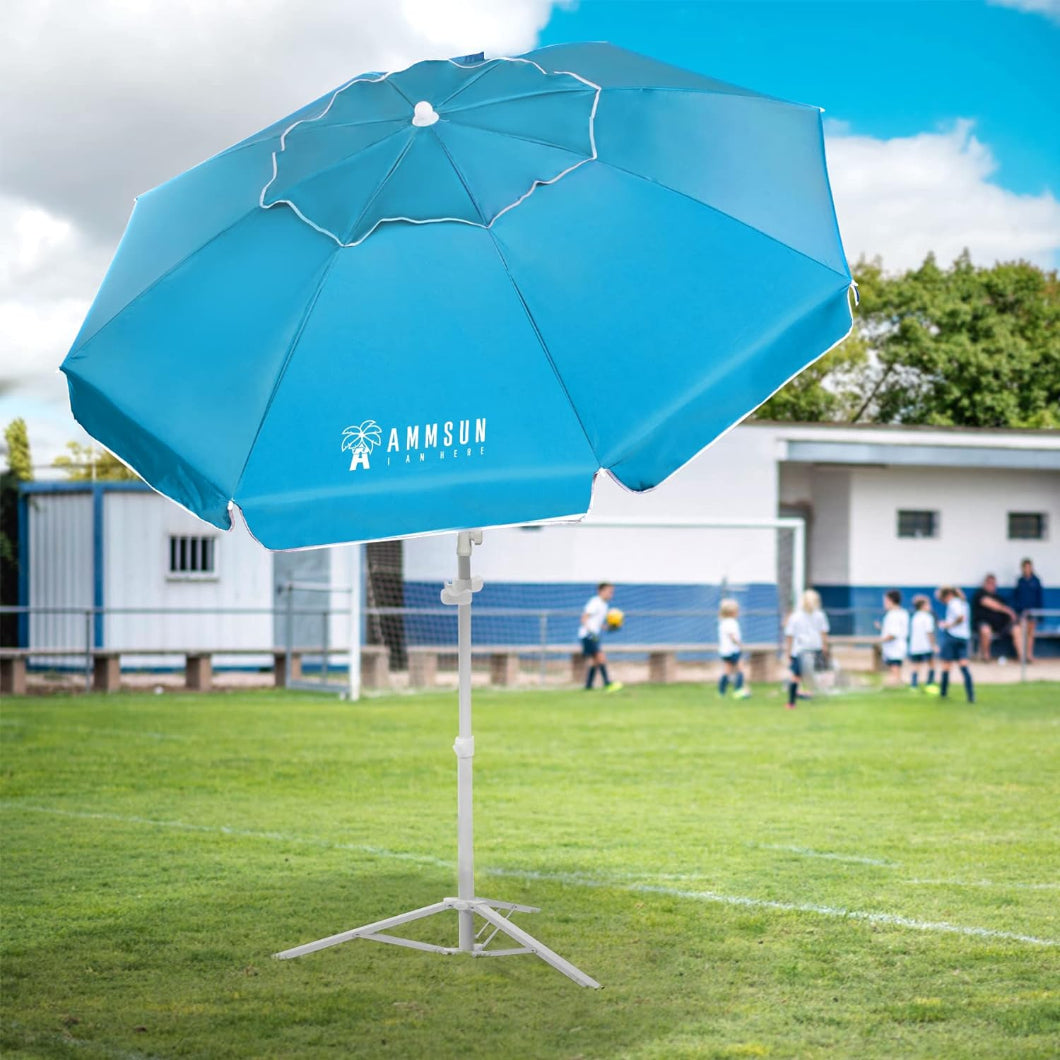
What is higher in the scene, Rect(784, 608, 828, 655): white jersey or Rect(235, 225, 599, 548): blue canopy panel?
Rect(235, 225, 599, 548): blue canopy panel

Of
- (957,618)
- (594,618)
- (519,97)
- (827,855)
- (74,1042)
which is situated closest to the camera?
(74,1042)

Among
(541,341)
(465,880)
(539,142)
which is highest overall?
(539,142)

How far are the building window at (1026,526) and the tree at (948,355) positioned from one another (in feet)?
61.4

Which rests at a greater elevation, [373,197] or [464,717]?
[373,197]

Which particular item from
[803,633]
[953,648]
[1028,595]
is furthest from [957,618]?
[1028,595]

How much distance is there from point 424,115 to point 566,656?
1910 centimetres

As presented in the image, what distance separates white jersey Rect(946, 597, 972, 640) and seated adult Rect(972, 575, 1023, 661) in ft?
29.8

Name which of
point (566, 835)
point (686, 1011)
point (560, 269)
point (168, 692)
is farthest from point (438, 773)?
point (168, 692)

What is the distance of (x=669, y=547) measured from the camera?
26781 mm

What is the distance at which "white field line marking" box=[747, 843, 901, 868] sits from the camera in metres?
7.57

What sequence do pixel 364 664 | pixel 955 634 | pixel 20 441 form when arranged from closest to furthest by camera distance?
1. pixel 955 634
2. pixel 364 664
3. pixel 20 441

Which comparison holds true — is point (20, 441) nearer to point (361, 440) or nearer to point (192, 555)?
point (192, 555)

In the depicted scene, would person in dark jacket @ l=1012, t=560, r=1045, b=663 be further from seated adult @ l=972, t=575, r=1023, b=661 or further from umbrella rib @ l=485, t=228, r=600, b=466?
umbrella rib @ l=485, t=228, r=600, b=466

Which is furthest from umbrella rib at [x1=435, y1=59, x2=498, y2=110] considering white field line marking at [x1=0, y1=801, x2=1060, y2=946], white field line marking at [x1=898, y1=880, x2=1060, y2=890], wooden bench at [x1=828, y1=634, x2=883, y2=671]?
wooden bench at [x1=828, y1=634, x2=883, y2=671]
